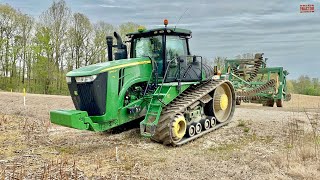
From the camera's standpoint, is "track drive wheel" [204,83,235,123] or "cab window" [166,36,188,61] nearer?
"cab window" [166,36,188,61]

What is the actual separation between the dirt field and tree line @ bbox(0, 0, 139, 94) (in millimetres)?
25854

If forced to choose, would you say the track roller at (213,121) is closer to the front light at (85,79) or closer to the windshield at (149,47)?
the windshield at (149,47)

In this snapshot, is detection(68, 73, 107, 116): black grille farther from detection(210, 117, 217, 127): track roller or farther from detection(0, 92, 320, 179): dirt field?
detection(210, 117, 217, 127): track roller

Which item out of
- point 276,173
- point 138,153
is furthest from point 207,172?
point 138,153

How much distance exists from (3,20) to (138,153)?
32.7 metres

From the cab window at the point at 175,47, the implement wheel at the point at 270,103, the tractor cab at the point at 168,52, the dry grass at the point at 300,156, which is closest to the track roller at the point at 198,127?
the tractor cab at the point at 168,52

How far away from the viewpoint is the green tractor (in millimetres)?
6832

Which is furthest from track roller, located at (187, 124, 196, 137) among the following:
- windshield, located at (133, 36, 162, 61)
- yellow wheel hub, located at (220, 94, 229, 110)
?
Answer: windshield, located at (133, 36, 162, 61)

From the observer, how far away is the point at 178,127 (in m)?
7.39

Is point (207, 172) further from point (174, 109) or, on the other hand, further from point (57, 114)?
point (57, 114)

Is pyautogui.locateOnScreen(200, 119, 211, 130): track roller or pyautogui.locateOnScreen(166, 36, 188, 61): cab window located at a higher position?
pyautogui.locateOnScreen(166, 36, 188, 61): cab window

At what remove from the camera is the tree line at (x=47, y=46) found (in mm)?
34062

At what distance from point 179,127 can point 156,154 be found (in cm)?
104

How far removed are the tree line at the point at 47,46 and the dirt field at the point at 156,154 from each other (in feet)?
84.8
